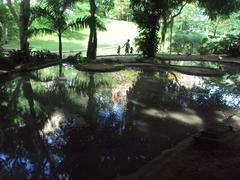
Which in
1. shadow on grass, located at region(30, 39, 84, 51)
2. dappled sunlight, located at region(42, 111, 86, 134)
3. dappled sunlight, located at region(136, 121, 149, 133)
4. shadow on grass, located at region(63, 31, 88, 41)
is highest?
shadow on grass, located at region(63, 31, 88, 41)

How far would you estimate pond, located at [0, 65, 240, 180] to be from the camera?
5660mm

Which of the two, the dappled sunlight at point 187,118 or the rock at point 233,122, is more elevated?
the rock at point 233,122

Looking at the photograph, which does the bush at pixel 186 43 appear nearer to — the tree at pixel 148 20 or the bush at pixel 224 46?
the bush at pixel 224 46

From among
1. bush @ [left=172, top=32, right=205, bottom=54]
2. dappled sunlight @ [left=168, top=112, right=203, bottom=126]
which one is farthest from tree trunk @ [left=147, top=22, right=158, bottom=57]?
dappled sunlight @ [left=168, top=112, right=203, bottom=126]

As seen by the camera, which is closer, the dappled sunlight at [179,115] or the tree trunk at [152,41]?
the dappled sunlight at [179,115]

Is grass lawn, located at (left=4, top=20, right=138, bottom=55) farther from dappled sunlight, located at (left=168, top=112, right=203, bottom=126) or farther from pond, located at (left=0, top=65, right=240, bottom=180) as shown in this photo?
dappled sunlight, located at (left=168, top=112, right=203, bottom=126)

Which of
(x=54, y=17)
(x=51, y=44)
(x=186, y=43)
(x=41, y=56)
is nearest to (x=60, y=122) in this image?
(x=41, y=56)

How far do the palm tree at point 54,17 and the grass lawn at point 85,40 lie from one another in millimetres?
8906

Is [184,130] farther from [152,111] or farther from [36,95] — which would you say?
[36,95]

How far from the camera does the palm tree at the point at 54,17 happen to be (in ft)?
53.1

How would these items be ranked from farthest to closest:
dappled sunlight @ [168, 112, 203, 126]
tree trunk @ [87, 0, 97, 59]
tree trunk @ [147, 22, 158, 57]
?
1. tree trunk @ [147, 22, 158, 57]
2. tree trunk @ [87, 0, 97, 59]
3. dappled sunlight @ [168, 112, 203, 126]

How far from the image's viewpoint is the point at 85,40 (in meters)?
34.9

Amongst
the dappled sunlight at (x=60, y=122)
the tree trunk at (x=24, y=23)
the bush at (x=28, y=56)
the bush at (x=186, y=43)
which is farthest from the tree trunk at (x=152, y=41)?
the dappled sunlight at (x=60, y=122)

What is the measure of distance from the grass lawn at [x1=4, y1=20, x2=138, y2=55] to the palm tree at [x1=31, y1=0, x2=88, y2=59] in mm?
8906
